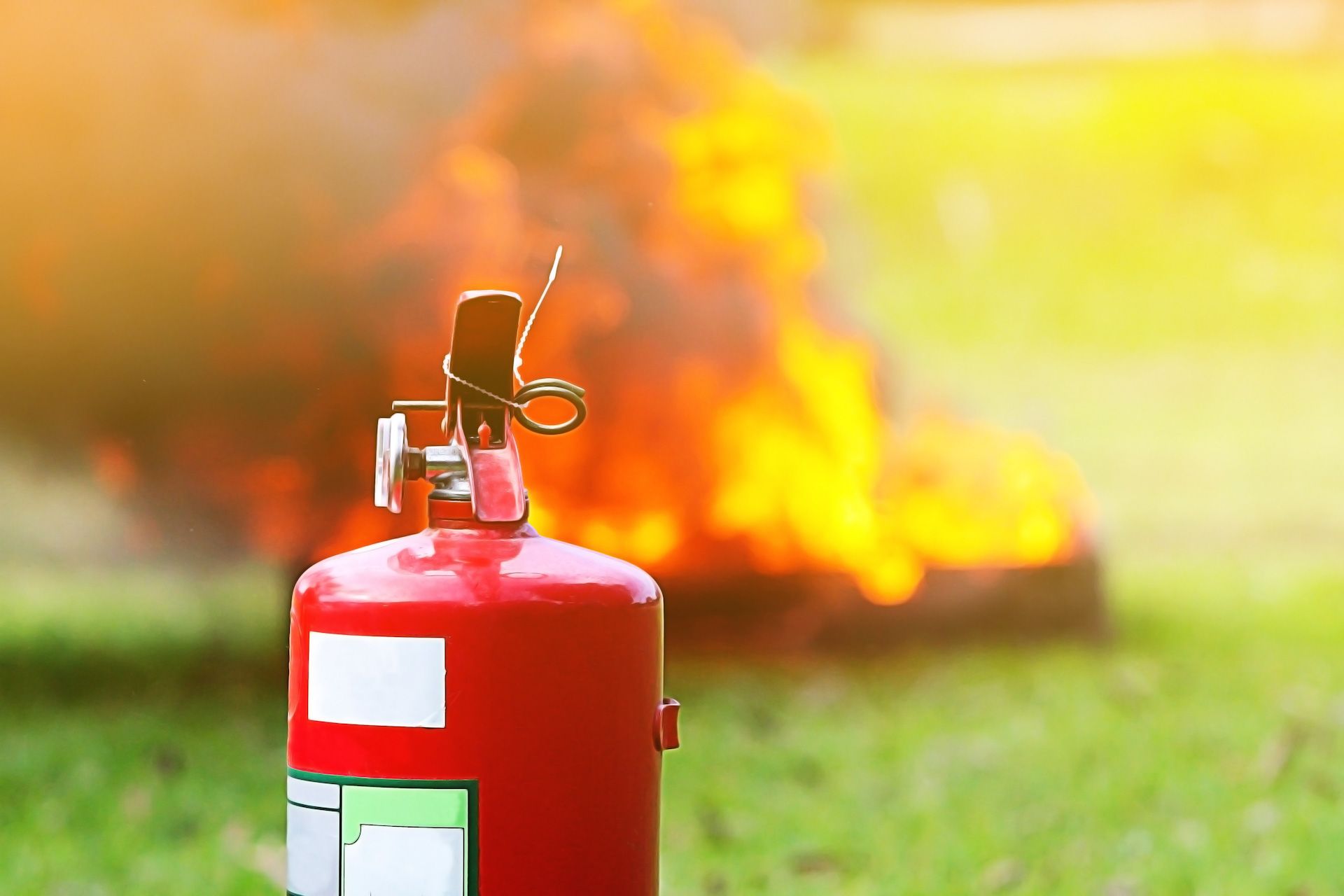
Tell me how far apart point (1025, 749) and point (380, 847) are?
2693 millimetres

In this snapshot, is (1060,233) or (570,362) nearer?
(570,362)

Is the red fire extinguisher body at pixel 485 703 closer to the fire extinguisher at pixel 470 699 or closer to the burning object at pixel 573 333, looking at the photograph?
the fire extinguisher at pixel 470 699

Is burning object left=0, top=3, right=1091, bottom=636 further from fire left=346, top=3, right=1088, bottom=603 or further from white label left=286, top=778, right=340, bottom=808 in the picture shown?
white label left=286, top=778, right=340, bottom=808

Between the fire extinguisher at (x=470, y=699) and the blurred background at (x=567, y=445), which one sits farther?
the blurred background at (x=567, y=445)

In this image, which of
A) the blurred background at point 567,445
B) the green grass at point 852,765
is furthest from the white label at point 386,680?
the blurred background at point 567,445

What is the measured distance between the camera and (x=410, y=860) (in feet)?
7.39

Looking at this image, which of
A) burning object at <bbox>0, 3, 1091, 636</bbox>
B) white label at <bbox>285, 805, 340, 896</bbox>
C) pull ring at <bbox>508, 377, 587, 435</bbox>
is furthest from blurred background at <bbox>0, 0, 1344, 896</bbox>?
pull ring at <bbox>508, 377, 587, 435</bbox>

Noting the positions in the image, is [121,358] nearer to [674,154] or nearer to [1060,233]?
[674,154]

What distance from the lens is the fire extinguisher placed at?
224 centimetres

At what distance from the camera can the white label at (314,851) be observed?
2.29 metres

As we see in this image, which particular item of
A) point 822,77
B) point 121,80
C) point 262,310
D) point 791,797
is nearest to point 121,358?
point 262,310

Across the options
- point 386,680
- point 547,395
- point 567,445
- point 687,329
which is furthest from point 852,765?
point 386,680

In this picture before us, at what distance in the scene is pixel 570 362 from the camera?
5262 mm

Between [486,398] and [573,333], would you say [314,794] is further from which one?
[573,333]
